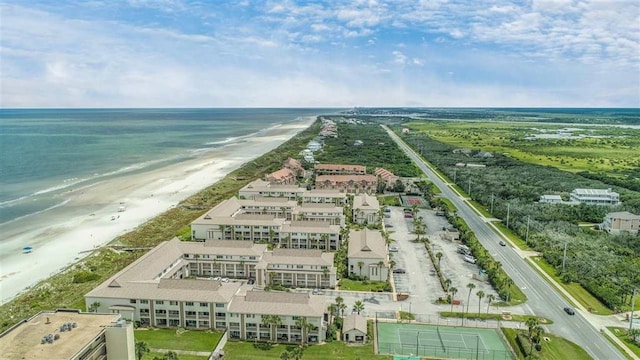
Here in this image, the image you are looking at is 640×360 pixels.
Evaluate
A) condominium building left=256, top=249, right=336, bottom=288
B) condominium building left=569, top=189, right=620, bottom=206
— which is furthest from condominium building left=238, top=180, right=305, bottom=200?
condominium building left=569, top=189, right=620, bottom=206

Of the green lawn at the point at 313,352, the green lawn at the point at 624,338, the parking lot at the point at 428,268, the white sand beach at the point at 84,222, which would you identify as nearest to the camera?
the green lawn at the point at 313,352

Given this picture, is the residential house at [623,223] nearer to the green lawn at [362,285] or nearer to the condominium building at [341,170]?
the green lawn at [362,285]

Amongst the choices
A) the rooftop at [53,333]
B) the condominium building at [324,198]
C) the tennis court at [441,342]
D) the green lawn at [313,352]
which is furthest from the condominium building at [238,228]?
the rooftop at [53,333]

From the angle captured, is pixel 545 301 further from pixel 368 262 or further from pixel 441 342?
pixel 368 262

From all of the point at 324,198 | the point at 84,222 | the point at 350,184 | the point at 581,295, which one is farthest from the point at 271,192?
the point at 581,295

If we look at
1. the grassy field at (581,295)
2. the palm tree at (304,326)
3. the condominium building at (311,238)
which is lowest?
the grassy field at (581,295)

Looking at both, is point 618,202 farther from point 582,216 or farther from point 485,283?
point 485,283
